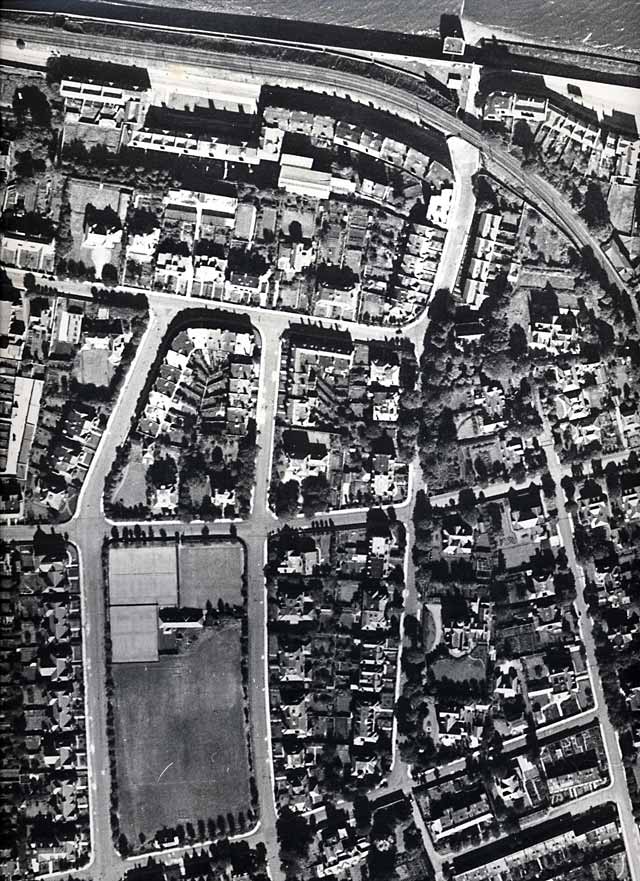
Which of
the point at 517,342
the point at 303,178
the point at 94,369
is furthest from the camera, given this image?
the point at 517,342

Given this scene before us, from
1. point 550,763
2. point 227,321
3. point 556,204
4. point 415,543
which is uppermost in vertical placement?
point 556,204

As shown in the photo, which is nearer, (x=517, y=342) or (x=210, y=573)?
(x=210, y=573)

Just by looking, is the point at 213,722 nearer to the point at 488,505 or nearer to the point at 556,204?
the point at 488,505

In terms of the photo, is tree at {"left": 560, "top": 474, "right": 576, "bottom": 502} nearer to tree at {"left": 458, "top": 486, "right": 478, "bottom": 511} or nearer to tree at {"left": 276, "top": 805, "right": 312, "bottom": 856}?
tree at {"left": 458, "top": 486, "right": 478, "bottom": 511}

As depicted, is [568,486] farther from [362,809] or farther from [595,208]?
[362,809]

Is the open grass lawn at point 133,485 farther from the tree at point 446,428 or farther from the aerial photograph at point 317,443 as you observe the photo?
the tree at point 446,428

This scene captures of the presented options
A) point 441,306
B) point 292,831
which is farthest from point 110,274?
point 292,831

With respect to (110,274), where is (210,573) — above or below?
below

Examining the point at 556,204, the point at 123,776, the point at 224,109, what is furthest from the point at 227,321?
the point at 123,776
